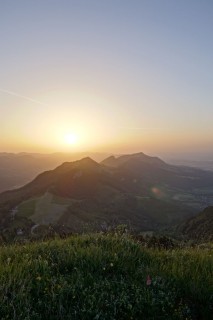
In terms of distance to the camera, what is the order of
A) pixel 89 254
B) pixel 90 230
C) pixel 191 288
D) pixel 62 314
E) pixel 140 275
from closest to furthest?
1. pixel 62 314
2. pixel 191 288
3. pixel 140 275
4. pixel 89 254
5. pixel 90 230

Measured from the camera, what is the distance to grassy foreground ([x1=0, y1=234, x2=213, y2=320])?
5133mm

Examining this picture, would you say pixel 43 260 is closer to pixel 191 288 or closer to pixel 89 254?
pixel 89 254

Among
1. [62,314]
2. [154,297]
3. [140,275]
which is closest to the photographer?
[62,314]

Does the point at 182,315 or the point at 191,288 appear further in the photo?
the point at 191,288

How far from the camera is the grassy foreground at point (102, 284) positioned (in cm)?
513

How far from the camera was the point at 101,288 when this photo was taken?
5.68m

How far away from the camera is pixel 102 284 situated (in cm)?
582

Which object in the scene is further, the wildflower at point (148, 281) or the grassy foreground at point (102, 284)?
the wildflower at point (148, 281)

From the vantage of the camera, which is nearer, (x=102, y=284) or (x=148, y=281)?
(x=102, y=284)

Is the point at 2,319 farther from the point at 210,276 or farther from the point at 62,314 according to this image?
the point at 210,276

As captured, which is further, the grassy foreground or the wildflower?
the wildflower

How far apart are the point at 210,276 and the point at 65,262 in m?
2.66

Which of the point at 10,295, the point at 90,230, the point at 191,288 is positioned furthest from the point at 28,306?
the point at 90,230

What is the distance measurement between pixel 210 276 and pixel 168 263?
3.00 ft
